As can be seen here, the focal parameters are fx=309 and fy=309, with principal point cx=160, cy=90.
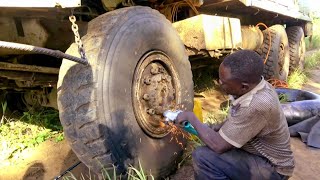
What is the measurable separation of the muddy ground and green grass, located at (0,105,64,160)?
0.09m

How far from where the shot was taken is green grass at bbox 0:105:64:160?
3316 millimetres

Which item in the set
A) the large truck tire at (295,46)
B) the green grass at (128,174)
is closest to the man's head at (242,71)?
the green grass at (128,174)

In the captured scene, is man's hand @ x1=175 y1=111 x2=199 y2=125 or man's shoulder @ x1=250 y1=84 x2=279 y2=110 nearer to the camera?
man's shoulder @ x1=250 y1=84 x2=279 y2=110

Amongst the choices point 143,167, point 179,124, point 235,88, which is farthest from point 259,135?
point 143,167

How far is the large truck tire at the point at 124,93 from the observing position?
1893mm

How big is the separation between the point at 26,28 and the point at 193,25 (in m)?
1.53

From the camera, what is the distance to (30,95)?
3707mm

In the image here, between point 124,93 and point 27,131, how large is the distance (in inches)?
84.8

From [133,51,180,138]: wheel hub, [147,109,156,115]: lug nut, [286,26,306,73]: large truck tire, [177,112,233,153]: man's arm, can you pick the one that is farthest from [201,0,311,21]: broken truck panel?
[177,112,233,153]: man's arm

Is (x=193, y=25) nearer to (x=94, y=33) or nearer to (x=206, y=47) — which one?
(x=206, y=47)

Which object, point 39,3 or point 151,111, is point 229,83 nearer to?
point 151,111

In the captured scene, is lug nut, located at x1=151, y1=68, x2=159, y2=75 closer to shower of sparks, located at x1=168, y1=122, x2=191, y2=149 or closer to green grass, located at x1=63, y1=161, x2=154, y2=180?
shower of sparks, located at x1=168, y1=122, x2=191, y2=149

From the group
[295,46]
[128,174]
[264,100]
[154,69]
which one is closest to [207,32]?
[154,69]

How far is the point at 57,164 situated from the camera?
10.2 feet
